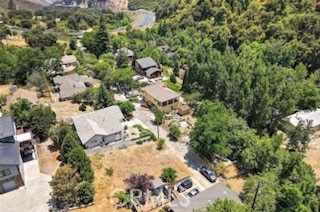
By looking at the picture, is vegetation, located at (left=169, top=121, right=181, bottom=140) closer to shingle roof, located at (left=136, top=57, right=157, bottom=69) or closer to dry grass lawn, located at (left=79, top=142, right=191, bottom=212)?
dry grass lawn, located at (left=79, top=142, right=191, bottom=212)

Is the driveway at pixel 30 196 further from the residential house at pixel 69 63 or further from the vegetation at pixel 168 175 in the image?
the residential house at pixel 69 63

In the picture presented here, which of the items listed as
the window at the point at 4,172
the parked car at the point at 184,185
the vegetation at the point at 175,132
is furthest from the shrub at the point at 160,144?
the window at the point at 4,172

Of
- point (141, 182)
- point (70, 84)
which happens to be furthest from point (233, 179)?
point (70, 84)

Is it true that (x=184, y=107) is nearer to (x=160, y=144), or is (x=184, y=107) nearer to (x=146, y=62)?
(x=160, y=144)

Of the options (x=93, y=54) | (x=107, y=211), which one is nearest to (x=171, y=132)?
(x=107, y=211)

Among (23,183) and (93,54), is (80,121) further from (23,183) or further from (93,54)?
(93,54)
